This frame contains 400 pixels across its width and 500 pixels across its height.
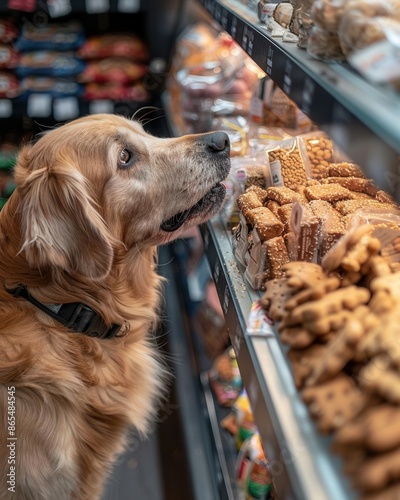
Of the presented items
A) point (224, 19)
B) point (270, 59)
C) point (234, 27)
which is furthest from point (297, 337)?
point (224, 19)

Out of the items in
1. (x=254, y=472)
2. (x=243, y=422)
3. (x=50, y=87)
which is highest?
(x=50, y=87)

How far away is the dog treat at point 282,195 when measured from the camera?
1234mm

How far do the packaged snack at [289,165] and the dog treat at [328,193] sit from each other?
0.31ft

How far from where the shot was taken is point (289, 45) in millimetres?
1017

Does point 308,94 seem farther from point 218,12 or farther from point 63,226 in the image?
point 218,12

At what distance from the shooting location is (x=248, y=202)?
1279 mm

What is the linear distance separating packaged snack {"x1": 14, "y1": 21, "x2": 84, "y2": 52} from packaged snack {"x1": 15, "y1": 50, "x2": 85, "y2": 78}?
4 cm

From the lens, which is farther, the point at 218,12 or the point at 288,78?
the point at 218,12

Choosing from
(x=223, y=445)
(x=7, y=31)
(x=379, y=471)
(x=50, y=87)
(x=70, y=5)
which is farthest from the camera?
(x=50, y=87)

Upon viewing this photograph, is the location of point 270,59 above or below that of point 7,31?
above

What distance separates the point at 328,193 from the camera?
122 cm

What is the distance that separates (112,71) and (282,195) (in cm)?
258

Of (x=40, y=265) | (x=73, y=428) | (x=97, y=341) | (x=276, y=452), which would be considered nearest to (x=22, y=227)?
(x=40, y=265)

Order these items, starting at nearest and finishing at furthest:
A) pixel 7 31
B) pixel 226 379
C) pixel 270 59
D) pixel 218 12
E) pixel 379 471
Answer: pixel 379 471 → pixel 270 59 → pixel 218 12 → pixel 226 379 → pixel 7 31
